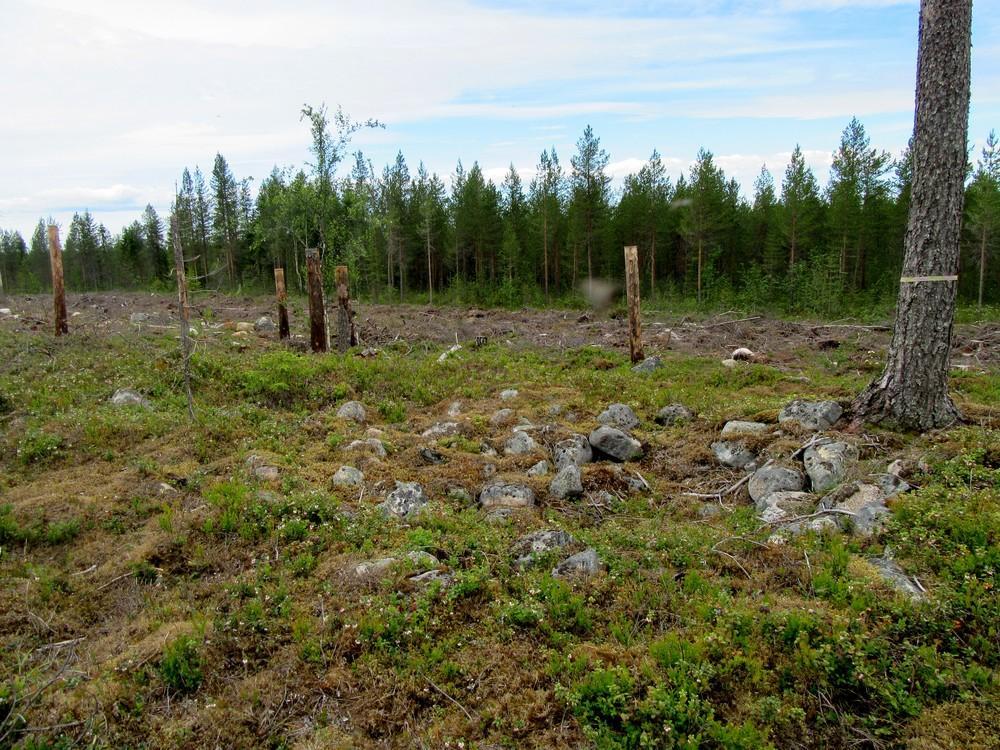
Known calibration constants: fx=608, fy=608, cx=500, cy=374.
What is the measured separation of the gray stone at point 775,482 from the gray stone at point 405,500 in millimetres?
3212

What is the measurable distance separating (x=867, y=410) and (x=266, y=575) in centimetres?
612

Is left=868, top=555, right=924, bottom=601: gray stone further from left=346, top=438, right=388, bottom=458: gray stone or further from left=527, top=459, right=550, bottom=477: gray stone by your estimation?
left=346, top=438, right=388, bottom=458: gray stone

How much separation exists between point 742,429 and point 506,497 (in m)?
3.07

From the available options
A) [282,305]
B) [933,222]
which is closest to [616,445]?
[933,222]

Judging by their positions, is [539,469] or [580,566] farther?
[539,469]

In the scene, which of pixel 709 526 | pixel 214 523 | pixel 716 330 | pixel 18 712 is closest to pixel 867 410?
pixel 709 526

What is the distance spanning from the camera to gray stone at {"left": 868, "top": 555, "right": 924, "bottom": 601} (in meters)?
3.68

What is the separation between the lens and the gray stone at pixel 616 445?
23.6 feet

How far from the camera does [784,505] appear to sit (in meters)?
5.32

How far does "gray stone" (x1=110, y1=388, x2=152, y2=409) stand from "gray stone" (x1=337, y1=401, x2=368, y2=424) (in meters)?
2.83

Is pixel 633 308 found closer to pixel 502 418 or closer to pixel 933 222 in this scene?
pixel 502 418

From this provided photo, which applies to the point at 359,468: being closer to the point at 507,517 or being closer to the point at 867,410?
the point at 507,517

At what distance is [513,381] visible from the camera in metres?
11.3

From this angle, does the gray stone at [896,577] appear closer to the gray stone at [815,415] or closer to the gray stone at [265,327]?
the gray stone at [815,415]
